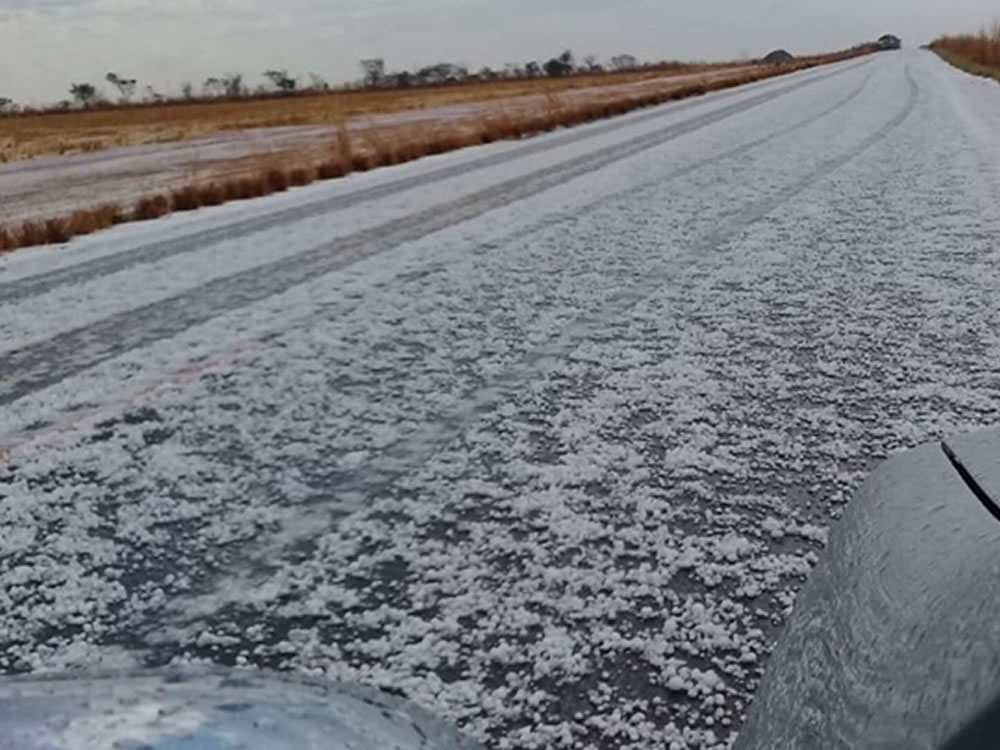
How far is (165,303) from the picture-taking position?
19.1 ft

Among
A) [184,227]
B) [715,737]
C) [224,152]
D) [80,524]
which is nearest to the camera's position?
[715,737]

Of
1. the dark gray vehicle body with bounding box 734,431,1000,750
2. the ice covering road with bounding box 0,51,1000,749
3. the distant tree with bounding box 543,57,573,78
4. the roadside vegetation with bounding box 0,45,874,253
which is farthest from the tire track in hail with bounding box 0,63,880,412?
the distant tree with bounding box 543,57,573,78

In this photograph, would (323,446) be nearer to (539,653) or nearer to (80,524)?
(80,524)

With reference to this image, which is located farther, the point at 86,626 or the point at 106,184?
the point at 106,184

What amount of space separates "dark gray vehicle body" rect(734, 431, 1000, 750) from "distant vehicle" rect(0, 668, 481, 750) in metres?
0.54

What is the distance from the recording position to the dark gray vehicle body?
34.3 inches

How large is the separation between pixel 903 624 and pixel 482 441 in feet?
8.48

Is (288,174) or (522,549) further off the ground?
(288,174)

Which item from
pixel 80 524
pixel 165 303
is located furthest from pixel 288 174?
pixel 80 524

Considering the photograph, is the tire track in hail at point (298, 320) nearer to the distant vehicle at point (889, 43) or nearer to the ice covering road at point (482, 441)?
the ice covering road at point (482, 441)

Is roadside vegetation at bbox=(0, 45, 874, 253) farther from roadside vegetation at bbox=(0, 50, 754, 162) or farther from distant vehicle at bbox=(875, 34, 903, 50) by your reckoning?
distant vehicle at bbox=(875, 34, 903, 50)

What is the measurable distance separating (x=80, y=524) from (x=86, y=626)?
63 cm

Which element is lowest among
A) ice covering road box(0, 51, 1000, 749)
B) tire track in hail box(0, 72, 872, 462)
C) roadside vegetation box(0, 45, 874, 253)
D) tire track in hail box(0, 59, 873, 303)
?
ice covering road box(0, 51, 1000, 749)

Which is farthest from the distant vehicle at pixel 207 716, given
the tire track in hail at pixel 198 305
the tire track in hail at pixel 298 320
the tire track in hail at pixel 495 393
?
the tire track in hail at pixel 198 305
